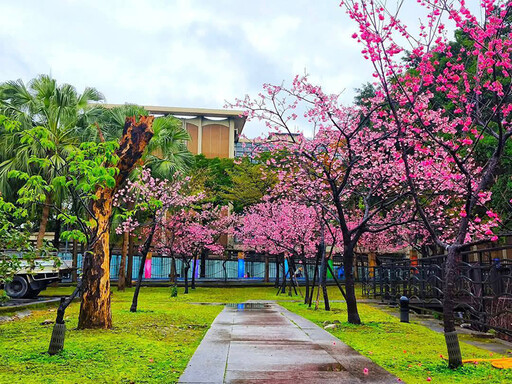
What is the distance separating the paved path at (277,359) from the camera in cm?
532

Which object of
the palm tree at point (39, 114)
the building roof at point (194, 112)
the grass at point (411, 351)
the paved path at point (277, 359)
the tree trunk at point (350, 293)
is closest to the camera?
the paved path at point (277, 359)

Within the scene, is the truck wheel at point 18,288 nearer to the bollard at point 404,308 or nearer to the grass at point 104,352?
the grass at point 104,352

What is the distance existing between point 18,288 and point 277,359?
14834 mm

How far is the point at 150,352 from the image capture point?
275 inches

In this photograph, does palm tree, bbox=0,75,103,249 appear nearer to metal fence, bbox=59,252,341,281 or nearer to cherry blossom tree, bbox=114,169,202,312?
cherry blossom tree, bbox=114,169,202,312

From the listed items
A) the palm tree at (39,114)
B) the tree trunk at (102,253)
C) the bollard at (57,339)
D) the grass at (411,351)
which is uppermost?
the palm tree at (39,114)

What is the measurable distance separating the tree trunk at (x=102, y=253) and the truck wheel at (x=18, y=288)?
925cm

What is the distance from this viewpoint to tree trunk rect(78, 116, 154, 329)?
9.44 metres

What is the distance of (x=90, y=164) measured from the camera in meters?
6.91

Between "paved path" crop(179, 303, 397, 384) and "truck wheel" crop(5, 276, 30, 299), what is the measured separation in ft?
36.3

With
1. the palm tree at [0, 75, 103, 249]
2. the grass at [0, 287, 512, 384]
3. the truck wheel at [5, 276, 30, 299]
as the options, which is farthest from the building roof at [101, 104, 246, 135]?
the grass at [0, 287, 512, 384]

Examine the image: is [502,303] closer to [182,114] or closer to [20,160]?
[20,160]

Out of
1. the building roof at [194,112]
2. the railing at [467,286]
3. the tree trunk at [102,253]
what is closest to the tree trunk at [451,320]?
the railing at [467,286]

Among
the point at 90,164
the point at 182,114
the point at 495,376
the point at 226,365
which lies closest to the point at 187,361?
the point at 226,365
